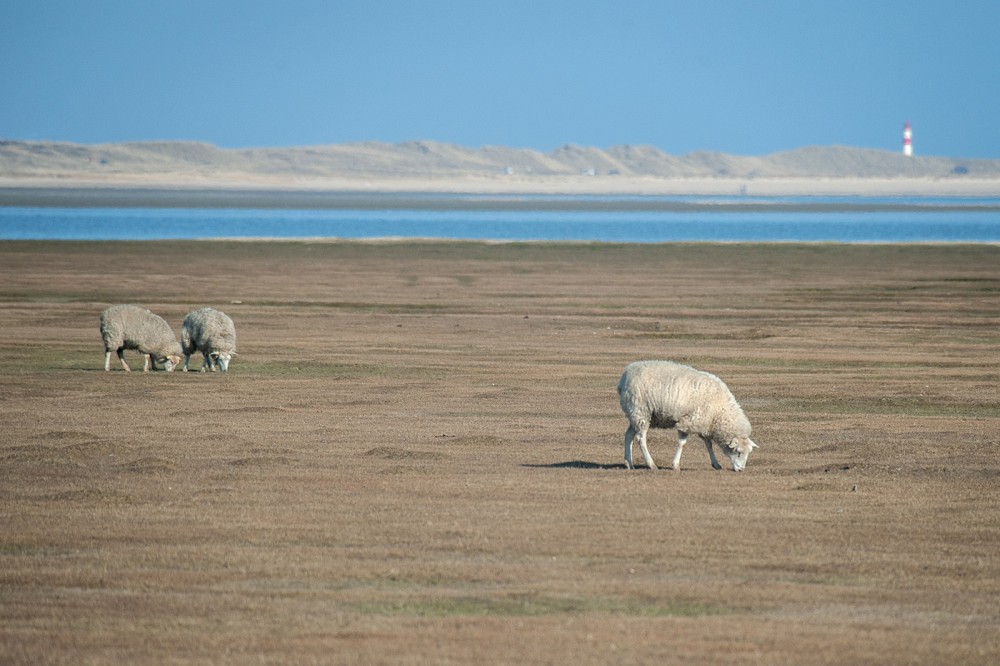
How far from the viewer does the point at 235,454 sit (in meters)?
18.0

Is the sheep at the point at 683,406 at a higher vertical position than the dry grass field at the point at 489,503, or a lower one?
higher

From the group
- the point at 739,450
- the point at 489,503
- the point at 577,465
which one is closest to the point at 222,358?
the point at 577,465

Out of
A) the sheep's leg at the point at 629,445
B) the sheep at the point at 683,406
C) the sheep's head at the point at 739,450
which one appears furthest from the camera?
the sheep's leg at the point at 629,445

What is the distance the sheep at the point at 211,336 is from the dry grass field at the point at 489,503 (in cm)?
83

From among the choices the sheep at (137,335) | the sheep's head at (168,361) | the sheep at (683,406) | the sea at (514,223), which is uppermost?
the sheep at (683,406)

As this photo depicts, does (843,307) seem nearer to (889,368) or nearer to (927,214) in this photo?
(889,368)

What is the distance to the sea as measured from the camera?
8888 cm

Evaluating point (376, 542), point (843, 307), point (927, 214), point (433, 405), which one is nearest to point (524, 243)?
point (843, 307)

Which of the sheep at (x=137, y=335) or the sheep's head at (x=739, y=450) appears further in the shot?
the sheep at (x=137, y=335)

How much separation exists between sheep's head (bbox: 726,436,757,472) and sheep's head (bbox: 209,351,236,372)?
12497mm

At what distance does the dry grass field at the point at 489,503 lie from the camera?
1040 cm

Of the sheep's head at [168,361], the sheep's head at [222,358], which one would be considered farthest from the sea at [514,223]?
the sheep's head at [222,358]

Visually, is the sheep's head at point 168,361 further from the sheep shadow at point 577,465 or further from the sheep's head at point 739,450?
the sheep's head at point 739,450

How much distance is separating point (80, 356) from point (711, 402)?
16.3 metres
